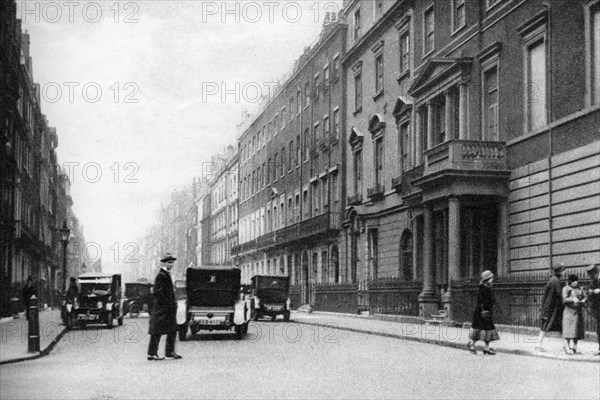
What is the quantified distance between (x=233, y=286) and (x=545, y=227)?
27.3ft

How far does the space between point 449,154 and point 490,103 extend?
2531mm

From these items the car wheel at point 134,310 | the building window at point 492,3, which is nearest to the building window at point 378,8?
the building window at point 492,3

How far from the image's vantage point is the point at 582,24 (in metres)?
20.2

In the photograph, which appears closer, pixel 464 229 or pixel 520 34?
pixel 520 34

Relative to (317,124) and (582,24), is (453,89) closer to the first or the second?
(582,24)

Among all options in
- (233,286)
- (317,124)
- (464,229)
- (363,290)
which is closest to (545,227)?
(464,229)

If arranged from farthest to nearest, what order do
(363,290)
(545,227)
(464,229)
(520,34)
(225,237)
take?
(225,237) → (363,290) → (464,229) → (520,34) → (545,227)

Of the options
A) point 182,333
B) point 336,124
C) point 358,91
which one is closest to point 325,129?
point 336,124

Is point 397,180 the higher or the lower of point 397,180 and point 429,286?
the higher

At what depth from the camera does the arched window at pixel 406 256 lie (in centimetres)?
3219

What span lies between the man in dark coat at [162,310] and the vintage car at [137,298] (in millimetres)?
25206

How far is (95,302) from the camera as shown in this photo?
2691 cm

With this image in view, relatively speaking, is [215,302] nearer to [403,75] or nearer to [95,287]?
[95,287]

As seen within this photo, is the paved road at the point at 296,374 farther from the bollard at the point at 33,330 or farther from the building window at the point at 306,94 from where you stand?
the building window at the point at 306,94
